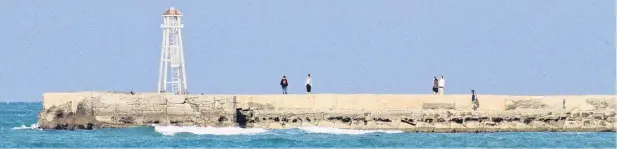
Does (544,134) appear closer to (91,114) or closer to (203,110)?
(203,110)

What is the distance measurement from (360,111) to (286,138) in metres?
3.48

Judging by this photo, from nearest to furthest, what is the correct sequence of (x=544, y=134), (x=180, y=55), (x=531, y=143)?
(x=531, y=143) < (x=544, y=134) < (x=180, y=55)

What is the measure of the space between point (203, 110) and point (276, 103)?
1913 mm

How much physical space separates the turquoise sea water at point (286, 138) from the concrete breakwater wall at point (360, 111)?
0.35m

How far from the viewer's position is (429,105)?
137 ft

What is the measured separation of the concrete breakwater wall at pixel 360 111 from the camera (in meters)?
41.2

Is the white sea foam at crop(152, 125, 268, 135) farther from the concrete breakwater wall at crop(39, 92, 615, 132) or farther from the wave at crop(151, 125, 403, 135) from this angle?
the concrete breakwater wall at crop(39, 92, 615, 132)

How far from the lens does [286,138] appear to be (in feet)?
127

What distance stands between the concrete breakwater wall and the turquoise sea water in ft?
1.15

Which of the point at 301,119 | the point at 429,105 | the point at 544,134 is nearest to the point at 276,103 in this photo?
the point at 301,119

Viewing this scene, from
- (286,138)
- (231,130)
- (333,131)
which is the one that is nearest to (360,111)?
(333,131)

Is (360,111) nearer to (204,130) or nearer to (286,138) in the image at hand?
(286,138)

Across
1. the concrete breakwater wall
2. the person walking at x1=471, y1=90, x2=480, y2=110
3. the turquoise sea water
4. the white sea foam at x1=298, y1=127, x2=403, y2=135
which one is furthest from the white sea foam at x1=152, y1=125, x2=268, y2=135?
the person walking at x1=471, y1=90, x2=480, y2=110

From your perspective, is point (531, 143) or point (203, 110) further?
point (203, 110)
